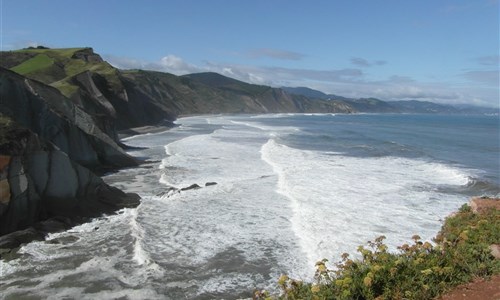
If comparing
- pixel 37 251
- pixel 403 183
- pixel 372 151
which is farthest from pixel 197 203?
pixel 372 151

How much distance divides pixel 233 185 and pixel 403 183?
973cm

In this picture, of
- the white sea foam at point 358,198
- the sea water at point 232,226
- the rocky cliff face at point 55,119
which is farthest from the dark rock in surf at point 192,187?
the rocky cliff face at point 55,119

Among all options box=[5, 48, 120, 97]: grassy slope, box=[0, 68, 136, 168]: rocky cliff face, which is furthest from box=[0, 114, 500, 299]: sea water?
box=[5, 48, 120, 97]: grassy slope

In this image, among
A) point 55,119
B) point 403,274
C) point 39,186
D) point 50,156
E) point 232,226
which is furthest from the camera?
point 55,119

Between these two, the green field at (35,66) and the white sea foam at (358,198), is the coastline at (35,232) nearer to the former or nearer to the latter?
the white sea foam at (358,198)

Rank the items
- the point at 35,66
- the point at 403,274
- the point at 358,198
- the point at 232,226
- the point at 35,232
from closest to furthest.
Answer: the point at 403,274 → the point at 35,232 → the point at 232,226 → the point at 358,198 → the point at 35,66

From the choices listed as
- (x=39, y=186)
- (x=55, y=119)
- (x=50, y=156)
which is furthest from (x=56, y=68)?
(x=39, y=186)

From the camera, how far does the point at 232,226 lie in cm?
1644

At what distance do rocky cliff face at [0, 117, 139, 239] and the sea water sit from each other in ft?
3.74

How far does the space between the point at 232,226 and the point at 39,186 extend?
22.9 feet

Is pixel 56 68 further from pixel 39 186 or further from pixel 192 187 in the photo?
pixel 39 186

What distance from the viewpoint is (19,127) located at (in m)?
16.1

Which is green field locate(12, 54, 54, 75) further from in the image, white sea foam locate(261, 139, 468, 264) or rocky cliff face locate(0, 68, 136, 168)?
white sea foam locate(261, 139, 468, 264)

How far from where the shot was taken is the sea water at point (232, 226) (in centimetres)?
1154
